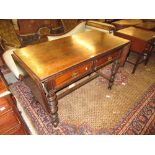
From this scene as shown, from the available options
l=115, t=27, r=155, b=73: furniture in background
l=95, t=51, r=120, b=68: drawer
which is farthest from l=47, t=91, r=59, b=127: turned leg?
l=115, t=27, r=155, b=73: furniture in background

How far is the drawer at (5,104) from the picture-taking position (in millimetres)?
1172

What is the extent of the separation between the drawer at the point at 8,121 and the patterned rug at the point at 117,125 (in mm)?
612

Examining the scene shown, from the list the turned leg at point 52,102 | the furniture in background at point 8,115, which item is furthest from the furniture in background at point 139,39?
the furniture in background at point 8,115

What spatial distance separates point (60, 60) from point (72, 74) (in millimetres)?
210

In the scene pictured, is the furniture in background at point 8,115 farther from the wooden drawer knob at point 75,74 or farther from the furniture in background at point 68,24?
the furniture in background at point 68,24

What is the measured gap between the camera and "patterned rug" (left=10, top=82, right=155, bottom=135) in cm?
190

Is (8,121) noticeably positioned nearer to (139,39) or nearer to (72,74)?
(72,74)

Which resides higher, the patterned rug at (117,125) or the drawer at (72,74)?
the drawer at (72,74)

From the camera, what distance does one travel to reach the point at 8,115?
50.7 inches

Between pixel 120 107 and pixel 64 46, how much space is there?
139 centimetres

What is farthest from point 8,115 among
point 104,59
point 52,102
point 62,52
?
point 104,59
